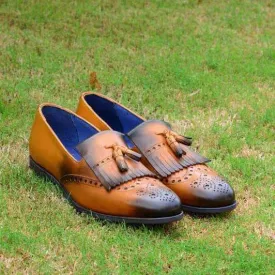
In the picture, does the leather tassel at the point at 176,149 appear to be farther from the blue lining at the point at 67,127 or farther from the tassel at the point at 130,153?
the blue lining at the point at 67,127

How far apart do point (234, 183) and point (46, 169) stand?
39.1 inches

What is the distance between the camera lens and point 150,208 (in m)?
3.05

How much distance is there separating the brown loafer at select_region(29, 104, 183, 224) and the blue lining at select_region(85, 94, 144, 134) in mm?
424

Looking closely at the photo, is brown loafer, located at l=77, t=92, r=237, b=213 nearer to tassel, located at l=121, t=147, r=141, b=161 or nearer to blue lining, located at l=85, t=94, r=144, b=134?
tassel, located at l=121, t=147, r=141, b=161

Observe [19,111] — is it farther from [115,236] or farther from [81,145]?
[115,236]

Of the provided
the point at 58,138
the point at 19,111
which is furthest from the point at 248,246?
the point at 19,111

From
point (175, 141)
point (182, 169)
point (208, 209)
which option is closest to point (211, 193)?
point (208, 209)

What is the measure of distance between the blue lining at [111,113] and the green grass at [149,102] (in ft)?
1.51

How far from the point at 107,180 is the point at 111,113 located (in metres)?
0.79

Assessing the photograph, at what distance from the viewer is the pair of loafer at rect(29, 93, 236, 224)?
122 inches

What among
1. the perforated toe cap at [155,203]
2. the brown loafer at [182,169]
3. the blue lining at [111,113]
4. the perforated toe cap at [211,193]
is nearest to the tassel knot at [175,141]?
the brown loafer at [182,169]

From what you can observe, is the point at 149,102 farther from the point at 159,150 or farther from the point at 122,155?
the point at 122,155

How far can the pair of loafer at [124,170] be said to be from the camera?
309 cm

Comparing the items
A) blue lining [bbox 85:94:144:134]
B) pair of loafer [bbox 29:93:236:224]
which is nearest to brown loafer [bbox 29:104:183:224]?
pair of loafer [bbox 29:93:236:224]
